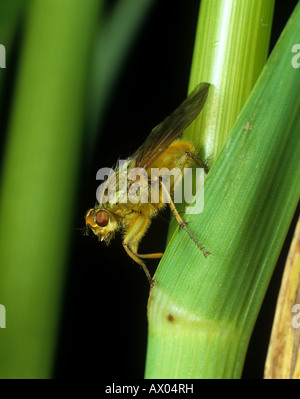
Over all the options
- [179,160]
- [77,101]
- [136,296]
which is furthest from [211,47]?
[136,296]

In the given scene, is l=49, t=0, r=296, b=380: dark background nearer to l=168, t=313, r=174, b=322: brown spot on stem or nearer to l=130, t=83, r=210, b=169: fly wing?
l=130, t=83, r=210, b=169: fly wing

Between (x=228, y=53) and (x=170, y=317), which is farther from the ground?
(x=228, y=53)

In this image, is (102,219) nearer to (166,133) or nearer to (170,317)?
(166,133)

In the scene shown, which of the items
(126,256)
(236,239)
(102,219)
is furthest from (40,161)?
(126,256)

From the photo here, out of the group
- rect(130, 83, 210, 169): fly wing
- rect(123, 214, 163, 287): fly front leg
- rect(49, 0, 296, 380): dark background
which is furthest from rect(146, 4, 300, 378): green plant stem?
rect(49, 0, 296, 380): dark background

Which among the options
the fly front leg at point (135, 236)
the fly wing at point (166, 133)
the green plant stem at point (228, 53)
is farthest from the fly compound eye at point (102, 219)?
the green plant stem at point (228, 53)

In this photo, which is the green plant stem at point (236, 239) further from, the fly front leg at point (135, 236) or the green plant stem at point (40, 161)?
the fly front leg at point (135, 236)
